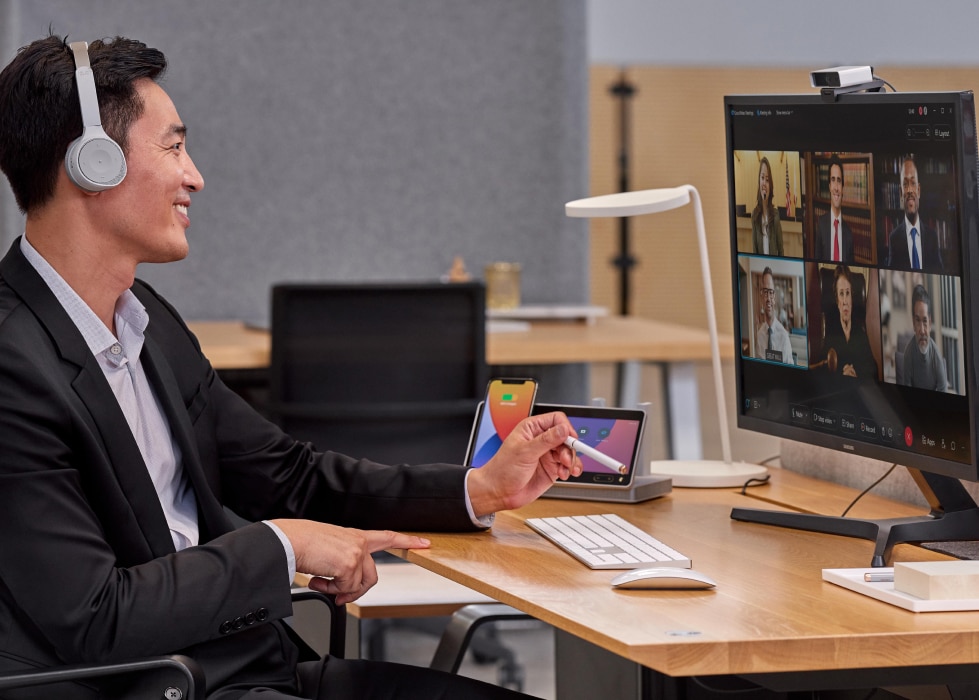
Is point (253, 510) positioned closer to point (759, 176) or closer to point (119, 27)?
point (759, 176)

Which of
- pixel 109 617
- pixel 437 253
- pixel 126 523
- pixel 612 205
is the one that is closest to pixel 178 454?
pixel 126 523

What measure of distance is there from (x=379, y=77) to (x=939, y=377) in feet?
8.73

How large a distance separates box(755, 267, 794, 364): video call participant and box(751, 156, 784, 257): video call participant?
30 mm

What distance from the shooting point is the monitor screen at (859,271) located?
1.29 m

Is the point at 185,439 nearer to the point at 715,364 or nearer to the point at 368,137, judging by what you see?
the point at 715,364

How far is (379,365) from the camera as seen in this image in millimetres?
2691

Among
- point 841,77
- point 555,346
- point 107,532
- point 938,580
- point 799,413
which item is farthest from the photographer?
point 555,346

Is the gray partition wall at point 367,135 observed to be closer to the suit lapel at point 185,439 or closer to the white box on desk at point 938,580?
the suit lapel at point 185,439

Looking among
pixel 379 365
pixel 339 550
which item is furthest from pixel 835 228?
pixel 379 365

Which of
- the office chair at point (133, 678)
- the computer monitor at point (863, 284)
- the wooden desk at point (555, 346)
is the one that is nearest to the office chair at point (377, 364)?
the wooden desk at point (555, 346)

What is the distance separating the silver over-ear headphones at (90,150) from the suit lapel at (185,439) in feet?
0.68

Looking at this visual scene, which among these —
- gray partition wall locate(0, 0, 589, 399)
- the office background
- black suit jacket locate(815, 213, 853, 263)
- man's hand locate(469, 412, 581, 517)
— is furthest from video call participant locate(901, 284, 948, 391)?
gray partition wall locate(0, 0, 589, 399)

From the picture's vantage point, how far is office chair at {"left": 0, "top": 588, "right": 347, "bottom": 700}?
3.62ft

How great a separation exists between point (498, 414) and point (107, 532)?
0.60 meters
